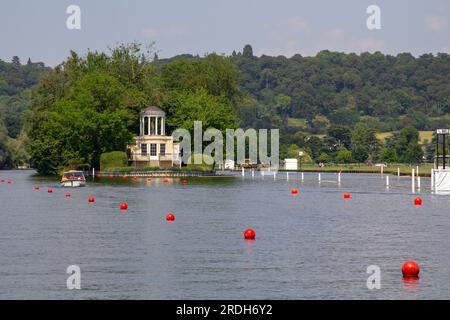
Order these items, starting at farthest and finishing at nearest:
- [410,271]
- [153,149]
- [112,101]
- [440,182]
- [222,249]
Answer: [153,149], [112,101], [440,182], [222,249], [410,271]

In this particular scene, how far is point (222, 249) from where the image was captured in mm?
46594

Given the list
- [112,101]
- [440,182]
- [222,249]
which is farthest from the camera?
[112,101]

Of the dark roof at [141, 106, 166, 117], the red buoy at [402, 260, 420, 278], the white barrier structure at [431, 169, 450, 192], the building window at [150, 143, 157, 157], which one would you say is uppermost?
the dark roof at [141, 106, 166, 117]

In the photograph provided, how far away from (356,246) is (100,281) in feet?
52.9

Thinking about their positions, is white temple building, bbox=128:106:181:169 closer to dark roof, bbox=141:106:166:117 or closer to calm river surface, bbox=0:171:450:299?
dark roof, bbox=141:106:166:117

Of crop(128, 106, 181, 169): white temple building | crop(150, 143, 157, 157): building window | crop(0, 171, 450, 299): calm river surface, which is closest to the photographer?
crop(0, 171, 450, 299): calm river surface

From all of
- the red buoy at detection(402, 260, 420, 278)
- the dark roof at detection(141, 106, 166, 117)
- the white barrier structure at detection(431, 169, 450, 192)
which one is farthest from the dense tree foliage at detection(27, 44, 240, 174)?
the red buoy at detection(402, 260, 420, 278)

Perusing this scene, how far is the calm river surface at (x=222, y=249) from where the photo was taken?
35031 millimetres

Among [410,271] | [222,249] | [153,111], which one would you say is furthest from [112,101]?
[410,271]

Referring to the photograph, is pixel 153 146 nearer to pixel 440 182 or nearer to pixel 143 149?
pixel 143 149

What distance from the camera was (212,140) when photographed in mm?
171250

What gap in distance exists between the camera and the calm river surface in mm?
35031

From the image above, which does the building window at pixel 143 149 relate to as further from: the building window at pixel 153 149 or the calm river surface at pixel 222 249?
the calm river surface at pixel 222 249
